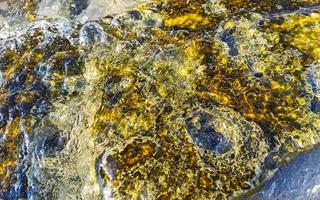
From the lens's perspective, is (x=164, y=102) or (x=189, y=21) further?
(x=189, y=21)

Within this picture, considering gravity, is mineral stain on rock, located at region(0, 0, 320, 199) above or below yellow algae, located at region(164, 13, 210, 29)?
below

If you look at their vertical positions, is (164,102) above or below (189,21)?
below

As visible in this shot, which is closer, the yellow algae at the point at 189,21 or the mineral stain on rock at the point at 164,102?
the mineral stain on rock at the point at 164,102

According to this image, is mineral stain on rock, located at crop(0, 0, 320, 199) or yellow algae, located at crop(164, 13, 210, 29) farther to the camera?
yellow algae, located at crop(164, 13, 210, 29)

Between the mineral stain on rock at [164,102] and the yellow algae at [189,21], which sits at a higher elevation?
the yellow algae at [189,21]

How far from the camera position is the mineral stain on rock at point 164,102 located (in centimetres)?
262

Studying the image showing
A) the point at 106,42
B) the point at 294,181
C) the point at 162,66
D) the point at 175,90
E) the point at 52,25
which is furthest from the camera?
the point at 52,25

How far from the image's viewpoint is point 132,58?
3350mm

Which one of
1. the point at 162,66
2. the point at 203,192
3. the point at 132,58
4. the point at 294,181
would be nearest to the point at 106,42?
the point at 132,58

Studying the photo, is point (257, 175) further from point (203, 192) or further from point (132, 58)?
point (132, 58)

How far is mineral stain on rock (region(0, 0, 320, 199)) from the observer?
2.62 metres

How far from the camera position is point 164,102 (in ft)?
9.75

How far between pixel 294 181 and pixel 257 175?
0.76 feet

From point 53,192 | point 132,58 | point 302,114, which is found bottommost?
point 53,192
